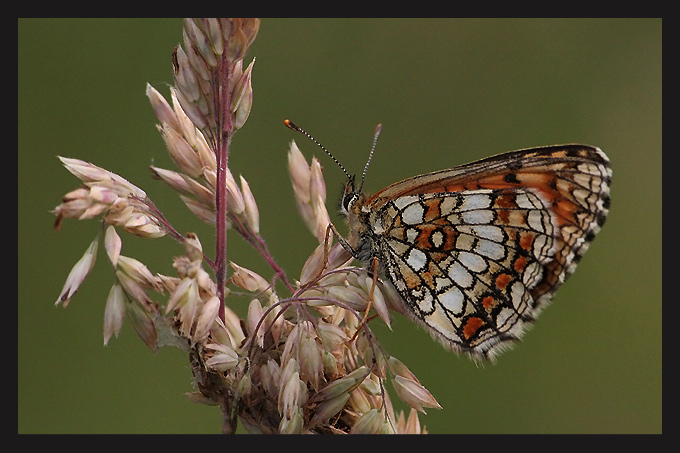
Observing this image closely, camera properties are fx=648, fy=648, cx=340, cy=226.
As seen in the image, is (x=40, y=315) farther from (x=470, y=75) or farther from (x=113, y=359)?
(x=470, y=75)

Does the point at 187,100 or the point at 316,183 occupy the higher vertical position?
the point at 187,100

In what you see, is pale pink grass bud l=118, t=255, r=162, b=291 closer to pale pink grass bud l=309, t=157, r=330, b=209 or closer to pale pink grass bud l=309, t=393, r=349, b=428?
pale pink grass bud l=309, t=393, r=349, b=428

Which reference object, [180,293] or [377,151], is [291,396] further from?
[377,151]

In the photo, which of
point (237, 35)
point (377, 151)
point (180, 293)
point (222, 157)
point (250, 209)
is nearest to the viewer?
point (180, 293)

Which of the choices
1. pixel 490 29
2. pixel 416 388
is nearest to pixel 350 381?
pixel 416 388

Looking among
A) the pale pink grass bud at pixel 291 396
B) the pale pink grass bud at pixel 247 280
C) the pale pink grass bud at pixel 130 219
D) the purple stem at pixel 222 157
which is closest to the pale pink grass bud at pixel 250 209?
the pale pink grass bud at pixel 247 280

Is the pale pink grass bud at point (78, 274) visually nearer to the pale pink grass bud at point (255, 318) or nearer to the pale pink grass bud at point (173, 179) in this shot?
the pale pink grass bud at point (173, 179)

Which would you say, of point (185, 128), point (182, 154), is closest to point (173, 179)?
point (182, 154)
